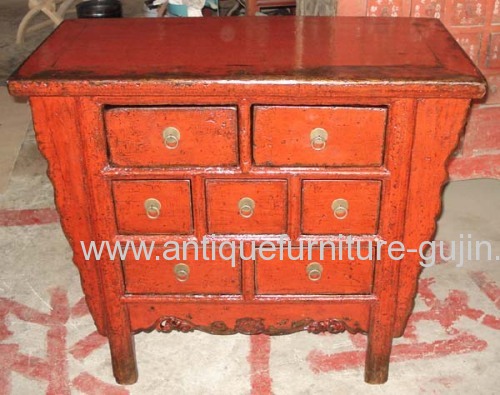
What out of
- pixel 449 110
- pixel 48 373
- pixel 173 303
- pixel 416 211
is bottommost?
pixel 48 373

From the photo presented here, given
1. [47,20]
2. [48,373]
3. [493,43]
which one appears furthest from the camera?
[47,20]

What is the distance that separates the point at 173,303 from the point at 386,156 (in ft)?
2.41

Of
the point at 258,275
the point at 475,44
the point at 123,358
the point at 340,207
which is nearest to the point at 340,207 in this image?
the point at 340,207

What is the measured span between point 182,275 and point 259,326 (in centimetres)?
28

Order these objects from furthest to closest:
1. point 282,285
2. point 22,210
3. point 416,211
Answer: point 22,210 → point 282,285 → point 416,211

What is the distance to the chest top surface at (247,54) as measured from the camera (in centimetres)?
148

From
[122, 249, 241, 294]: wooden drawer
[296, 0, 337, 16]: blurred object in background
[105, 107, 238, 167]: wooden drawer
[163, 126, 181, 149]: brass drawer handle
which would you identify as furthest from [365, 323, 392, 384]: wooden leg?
[296, 0, 337, 16]: blurred object in background

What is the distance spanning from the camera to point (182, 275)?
1792 millimetres

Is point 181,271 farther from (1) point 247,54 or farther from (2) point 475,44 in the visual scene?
(2) point 475,44

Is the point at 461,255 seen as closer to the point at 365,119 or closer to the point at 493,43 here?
the point at 493,43

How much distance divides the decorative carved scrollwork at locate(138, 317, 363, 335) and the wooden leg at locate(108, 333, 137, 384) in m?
0.08

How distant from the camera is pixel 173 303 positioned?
185 centimetres

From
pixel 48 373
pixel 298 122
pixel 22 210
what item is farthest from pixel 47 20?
pixel 298 122

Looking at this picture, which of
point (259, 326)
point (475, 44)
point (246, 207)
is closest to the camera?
point (246, 207)
